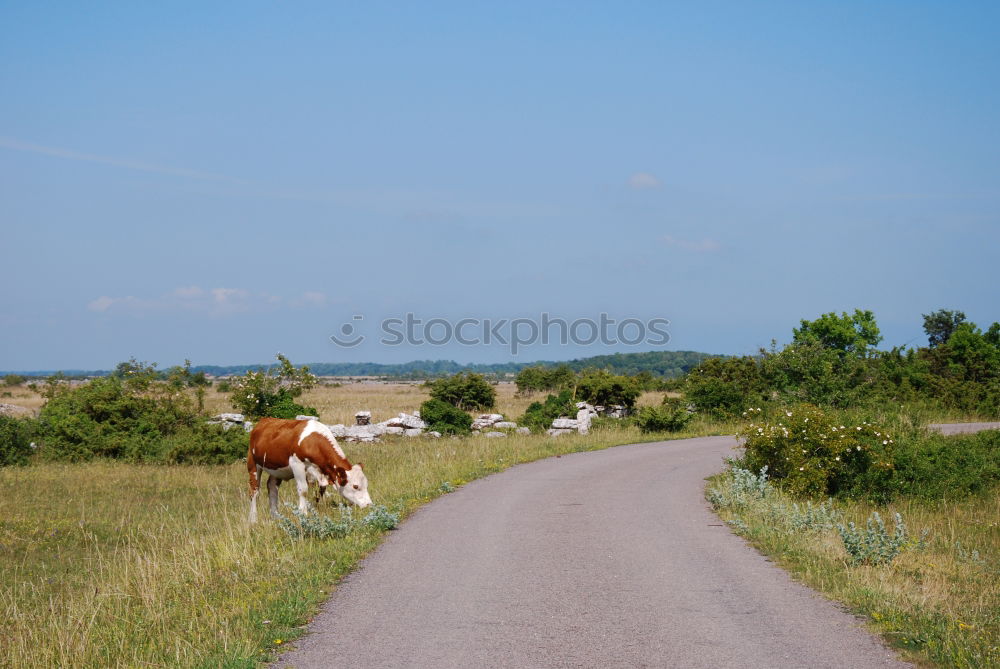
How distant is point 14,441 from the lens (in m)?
27.3

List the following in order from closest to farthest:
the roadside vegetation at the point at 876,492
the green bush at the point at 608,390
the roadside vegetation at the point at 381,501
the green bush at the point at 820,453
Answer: the roadside vegetation at the point at 381,501, the roadside vegetation at the point at 876,492, the green bush at the point at 820,453, the green bush at the point at 608,390

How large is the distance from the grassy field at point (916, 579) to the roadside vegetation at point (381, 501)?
0.04m

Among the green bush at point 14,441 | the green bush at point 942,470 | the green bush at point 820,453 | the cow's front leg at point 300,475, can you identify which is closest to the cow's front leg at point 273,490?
the cow's front leg at point 300,475

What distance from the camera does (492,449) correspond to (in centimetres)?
2584

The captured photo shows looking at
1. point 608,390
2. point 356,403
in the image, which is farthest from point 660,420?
point 356,403

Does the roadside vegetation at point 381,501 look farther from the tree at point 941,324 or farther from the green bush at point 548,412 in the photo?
the tree at point 941,324

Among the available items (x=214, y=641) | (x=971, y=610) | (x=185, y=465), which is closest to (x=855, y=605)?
(x=971, y=610)

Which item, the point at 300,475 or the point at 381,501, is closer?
the point at 300,475

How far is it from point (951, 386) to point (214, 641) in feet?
145

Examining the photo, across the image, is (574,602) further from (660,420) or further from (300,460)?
(660,420)

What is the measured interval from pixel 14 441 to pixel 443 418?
15.9 metres

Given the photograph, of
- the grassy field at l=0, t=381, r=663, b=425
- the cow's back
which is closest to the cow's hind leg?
the cow's back

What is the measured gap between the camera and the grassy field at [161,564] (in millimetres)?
7484

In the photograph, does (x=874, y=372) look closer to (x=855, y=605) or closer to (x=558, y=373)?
(x=855, y=605)
